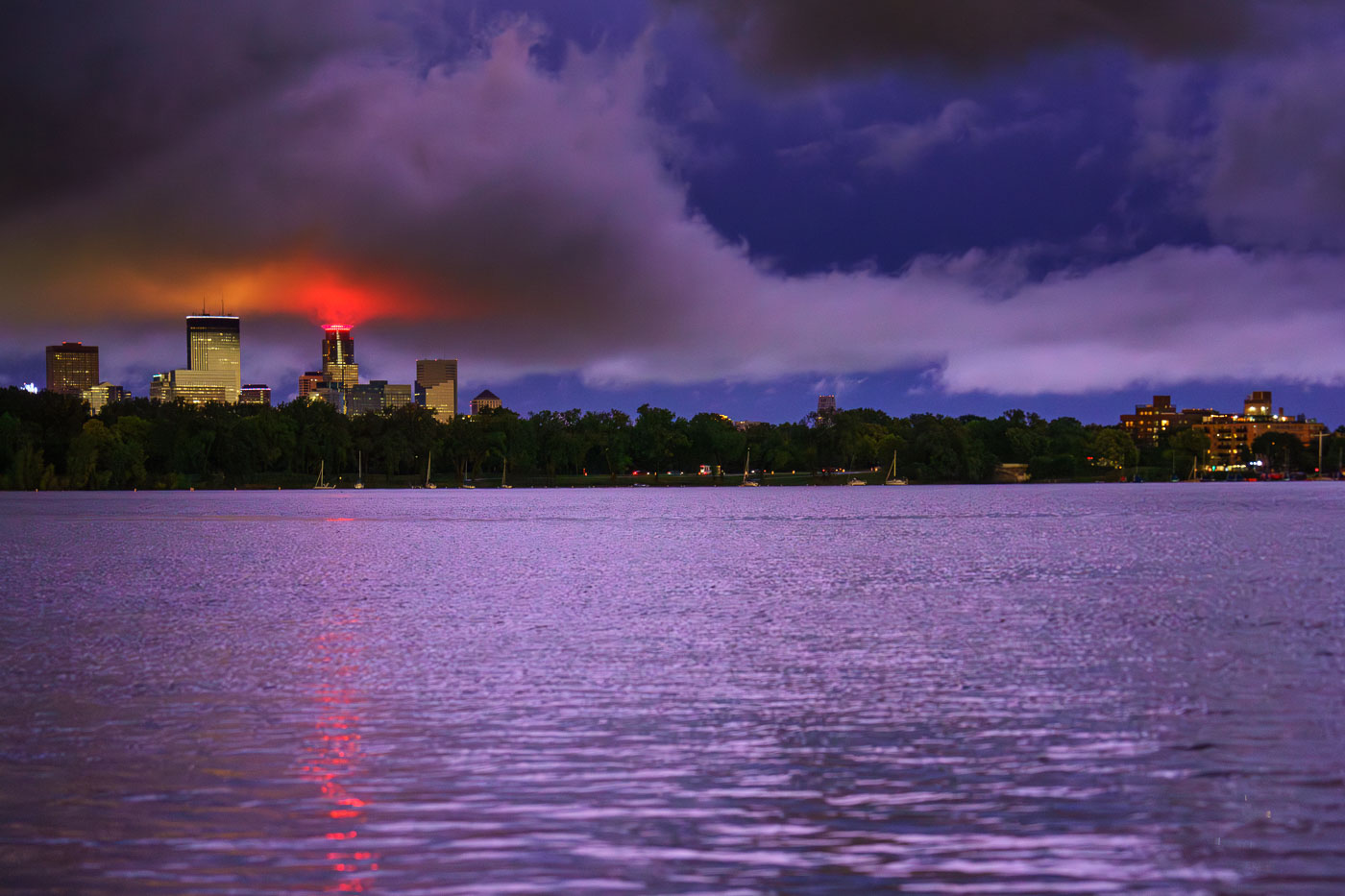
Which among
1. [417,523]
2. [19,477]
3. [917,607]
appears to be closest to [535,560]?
[917,607]

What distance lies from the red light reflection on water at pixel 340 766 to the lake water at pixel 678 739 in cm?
5

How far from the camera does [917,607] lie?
2628 cm

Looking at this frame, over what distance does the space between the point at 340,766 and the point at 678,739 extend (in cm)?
361

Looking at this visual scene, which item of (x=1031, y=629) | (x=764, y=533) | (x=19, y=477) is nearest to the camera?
(x=1031, y=629)

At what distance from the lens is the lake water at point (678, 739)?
8.81m

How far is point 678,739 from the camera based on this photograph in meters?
13.0

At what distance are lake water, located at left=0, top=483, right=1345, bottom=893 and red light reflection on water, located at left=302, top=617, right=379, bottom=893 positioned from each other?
0.05m

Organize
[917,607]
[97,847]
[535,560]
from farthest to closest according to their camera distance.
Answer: [535,560], [917,607], [97,847]

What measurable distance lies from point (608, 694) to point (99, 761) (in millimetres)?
6274

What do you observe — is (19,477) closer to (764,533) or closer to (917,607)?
(764,533)

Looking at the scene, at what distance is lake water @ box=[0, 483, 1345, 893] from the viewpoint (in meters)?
8.81

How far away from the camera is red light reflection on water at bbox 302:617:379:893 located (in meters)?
8.80

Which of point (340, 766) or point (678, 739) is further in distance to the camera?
point (678, 739)

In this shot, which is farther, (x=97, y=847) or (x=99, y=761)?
(x=99, y=761)
